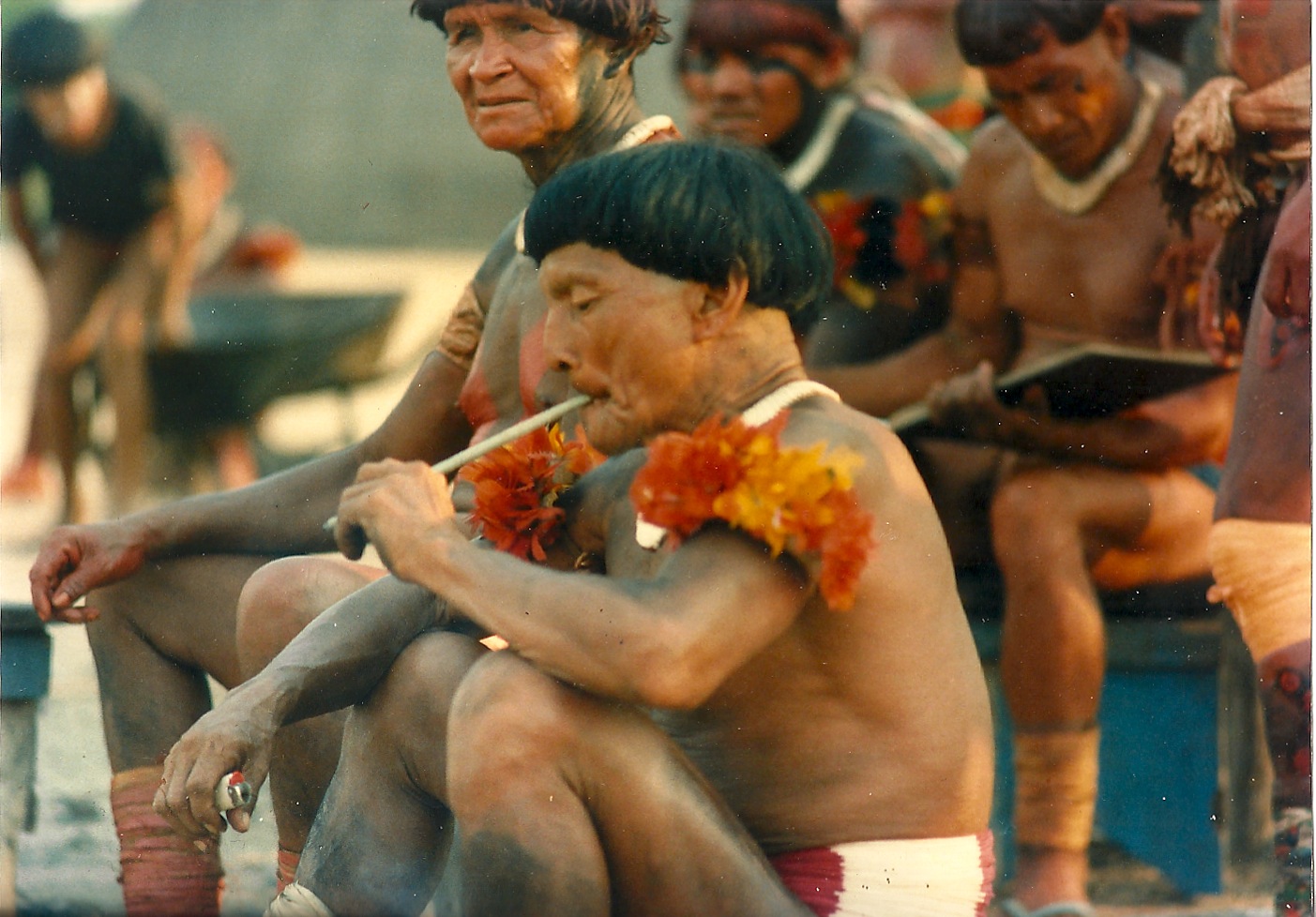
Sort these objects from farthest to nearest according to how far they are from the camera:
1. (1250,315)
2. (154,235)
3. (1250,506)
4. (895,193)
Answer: (154,235) → (895,193) → (1250,315) → (1250,506)

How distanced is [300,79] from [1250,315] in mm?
2872

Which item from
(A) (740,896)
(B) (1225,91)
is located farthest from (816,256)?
(B) (1225,91)

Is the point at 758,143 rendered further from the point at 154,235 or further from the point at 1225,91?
the point at 154,235

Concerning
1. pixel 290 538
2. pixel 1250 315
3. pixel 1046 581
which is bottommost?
pixel 1046 581

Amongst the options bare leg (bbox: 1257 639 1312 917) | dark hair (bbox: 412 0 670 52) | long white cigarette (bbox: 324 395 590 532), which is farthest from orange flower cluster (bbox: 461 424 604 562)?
bare leg (bbox: 1257 639 1312 917)

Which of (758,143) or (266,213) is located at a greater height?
(758,143)

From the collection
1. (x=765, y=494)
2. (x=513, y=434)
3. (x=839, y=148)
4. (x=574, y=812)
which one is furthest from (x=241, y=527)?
(x=839, y=148)

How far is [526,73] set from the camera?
121 inches

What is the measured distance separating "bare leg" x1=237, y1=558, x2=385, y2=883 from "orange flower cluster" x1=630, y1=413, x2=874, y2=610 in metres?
0.73

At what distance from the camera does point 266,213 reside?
6.29m

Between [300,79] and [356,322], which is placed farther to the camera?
[356,322]

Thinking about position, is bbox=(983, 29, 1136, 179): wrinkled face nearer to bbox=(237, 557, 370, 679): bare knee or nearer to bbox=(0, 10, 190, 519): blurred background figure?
bbox=(237, 557, 370, 679): bare knee

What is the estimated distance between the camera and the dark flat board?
391cm

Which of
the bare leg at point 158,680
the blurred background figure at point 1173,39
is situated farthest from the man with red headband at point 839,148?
the bare leg at point 158,680
